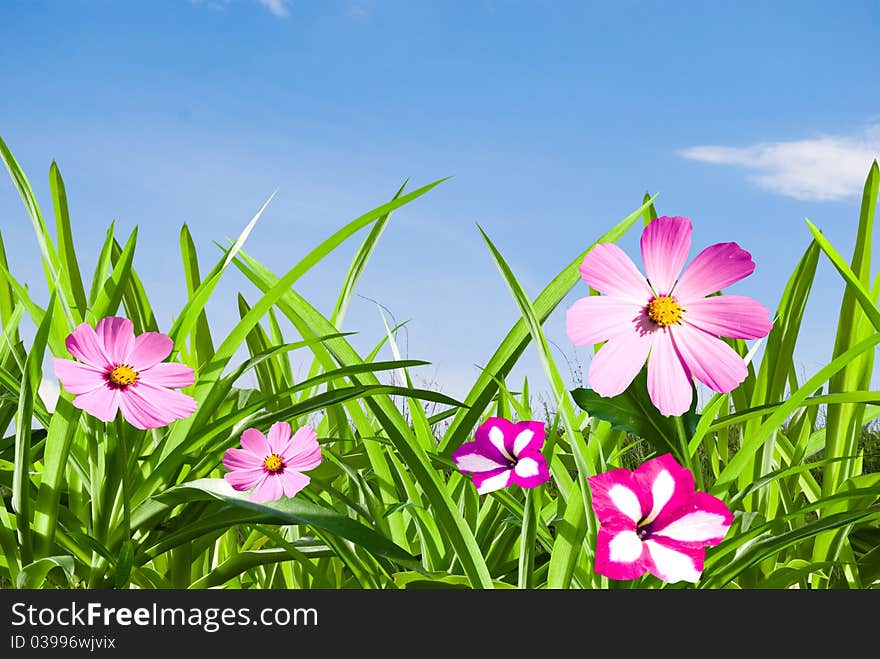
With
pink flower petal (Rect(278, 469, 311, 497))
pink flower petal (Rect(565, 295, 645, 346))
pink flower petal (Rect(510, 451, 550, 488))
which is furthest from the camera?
pink flower petal (Rect(278, 469, 311, 497))

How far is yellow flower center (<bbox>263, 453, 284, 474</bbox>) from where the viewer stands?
3.29 feet

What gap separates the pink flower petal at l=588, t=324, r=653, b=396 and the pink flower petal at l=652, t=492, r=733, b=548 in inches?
5.9

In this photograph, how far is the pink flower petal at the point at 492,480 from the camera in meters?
0.85

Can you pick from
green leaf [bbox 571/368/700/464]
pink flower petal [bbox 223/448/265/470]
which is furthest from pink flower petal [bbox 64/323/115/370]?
green leaf [bbox 571/368/700/464]

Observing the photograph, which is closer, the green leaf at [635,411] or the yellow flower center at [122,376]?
the green leaf at [635,411]

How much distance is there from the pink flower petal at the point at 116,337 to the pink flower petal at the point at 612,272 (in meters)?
0.53

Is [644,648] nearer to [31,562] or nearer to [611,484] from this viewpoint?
[611,484]

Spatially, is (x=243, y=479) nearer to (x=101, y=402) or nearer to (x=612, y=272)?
(x=101, y=402)

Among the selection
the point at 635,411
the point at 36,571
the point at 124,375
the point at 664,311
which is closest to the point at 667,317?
the point at 664,311

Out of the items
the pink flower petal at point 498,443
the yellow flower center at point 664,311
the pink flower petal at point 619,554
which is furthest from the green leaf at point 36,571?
the yellow flower center at point 664,311

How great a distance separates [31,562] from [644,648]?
0.75 metres

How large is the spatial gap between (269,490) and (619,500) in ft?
1.41

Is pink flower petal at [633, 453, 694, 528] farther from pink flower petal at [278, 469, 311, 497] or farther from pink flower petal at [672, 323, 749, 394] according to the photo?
pink flower petal at [278, 469, 311, 497]

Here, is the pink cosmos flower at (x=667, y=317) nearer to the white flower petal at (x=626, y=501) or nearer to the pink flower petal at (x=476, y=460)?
the white flower petal at (x=626, y=501)
